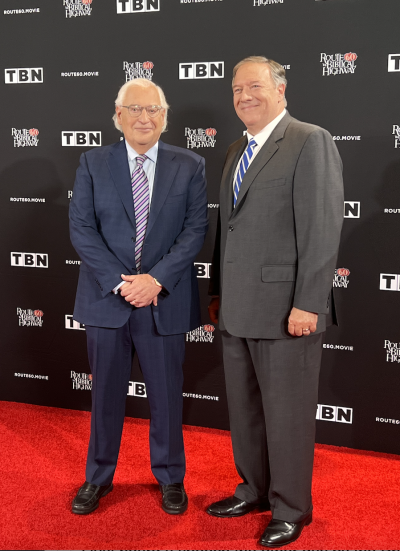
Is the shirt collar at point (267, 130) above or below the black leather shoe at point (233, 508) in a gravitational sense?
above

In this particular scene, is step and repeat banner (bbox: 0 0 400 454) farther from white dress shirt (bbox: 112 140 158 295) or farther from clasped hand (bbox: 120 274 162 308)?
clasped hand (bbox: 120 274 162 308)

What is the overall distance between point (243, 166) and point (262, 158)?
0.13 metres

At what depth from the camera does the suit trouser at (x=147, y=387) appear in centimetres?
262

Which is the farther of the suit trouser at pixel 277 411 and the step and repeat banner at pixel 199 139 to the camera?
the step and repeat banner at pixel 199 139

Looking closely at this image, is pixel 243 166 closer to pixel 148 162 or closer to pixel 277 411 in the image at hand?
pixel 148 162

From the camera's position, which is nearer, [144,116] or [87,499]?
[144,116]

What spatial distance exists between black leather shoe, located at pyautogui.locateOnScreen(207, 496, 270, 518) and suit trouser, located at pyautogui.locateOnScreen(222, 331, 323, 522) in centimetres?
15

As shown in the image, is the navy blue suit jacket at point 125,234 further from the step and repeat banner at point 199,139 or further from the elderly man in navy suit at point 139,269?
the step and repeat banner at point 199,139

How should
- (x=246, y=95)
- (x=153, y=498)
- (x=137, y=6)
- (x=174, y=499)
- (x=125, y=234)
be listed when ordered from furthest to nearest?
(x=137, y=6)
(x=153, y=498)
(x=174, y=499)
(x=125, y=234)
(x=246, y=95)

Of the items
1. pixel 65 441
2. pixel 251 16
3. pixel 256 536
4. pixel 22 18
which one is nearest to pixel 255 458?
pixel 256 536

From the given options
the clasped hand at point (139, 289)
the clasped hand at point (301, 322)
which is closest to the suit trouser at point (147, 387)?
the clasped hand at point (139, 289)

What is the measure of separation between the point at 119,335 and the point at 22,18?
2.30 meters

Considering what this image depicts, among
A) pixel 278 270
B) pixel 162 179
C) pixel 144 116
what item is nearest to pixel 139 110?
pixel 144 116

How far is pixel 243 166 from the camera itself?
2391 mm
